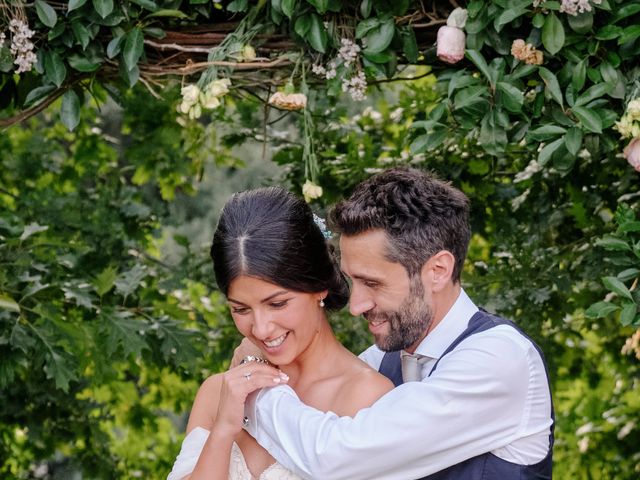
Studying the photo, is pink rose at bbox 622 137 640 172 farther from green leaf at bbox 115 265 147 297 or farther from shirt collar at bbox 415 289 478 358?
green leaf at bbox 115 265 147 297

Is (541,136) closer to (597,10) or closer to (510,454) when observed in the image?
(597,10)

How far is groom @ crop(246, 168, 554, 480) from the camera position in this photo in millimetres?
2332

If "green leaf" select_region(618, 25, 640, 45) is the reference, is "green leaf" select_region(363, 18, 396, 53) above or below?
above

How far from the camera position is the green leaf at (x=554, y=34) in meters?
2.69

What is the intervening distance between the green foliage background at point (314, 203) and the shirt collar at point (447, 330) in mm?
393

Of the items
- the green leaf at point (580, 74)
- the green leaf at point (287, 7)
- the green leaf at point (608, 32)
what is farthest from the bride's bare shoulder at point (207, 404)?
the green leaf at point (608, 32)

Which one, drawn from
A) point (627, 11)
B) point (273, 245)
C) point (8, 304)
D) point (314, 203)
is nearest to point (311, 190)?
point (273, 245)

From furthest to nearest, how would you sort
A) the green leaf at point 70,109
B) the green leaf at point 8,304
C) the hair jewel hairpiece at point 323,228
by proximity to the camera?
the green leaf at point 8,304 → the green leaf at point 70,109 → the hair jewel hairpiece at point 323,228

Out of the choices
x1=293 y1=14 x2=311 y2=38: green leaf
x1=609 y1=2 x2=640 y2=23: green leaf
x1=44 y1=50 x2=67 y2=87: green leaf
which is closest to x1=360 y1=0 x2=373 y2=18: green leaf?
x1=293 y1=14 x2=311 y2=38: green leaf

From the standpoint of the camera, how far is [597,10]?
2.74m

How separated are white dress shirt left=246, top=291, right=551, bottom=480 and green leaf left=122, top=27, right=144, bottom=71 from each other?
985mm

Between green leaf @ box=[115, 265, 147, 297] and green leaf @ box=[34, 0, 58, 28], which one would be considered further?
green leaf @ box=[115, 265, 147, 297]

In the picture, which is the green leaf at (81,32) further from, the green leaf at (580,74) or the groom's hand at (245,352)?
the green leaf at (580,74)

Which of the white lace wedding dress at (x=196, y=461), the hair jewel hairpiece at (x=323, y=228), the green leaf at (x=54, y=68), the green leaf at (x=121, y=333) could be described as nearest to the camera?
the white lace wedding dress at (x=196, y=461)
